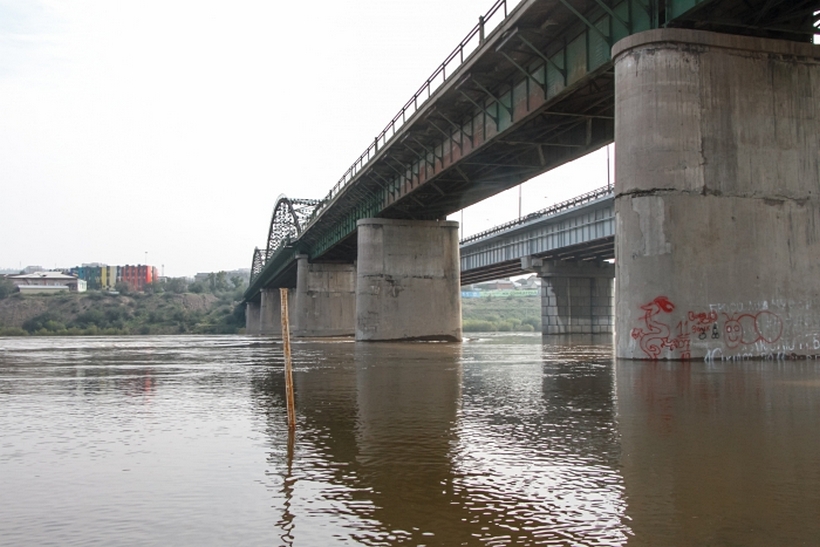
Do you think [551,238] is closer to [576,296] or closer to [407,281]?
[576,296]

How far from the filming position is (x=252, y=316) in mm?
174625

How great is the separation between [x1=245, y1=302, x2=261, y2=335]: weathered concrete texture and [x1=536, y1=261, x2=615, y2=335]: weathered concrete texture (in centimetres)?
9026

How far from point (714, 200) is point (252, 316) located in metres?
159

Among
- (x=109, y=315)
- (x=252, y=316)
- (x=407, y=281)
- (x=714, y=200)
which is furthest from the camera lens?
(x=252, y=316)

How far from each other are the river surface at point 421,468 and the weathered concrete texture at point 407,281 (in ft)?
129

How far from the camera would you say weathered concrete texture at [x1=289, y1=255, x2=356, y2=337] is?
8368 centimetres

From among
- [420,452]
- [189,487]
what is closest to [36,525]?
[189,487]

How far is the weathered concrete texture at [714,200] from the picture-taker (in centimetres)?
2189

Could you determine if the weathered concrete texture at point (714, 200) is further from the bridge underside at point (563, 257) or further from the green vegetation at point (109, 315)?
the green vegetation at point (109, 315)

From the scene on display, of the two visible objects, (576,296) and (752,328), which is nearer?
(752,328)

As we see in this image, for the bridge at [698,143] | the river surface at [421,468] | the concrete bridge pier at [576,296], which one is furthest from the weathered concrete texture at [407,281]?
the river surface at [421,468]

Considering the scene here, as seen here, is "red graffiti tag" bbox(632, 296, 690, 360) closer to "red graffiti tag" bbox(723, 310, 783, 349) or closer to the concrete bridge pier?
"red graffiti tag" bbox(723, 310, 783, 349)

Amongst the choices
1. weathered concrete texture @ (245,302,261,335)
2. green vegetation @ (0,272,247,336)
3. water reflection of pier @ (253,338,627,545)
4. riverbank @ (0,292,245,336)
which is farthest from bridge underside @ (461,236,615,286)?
green vegetation @ (0,272,247,336)

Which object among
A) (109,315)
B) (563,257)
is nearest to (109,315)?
(109,315)
